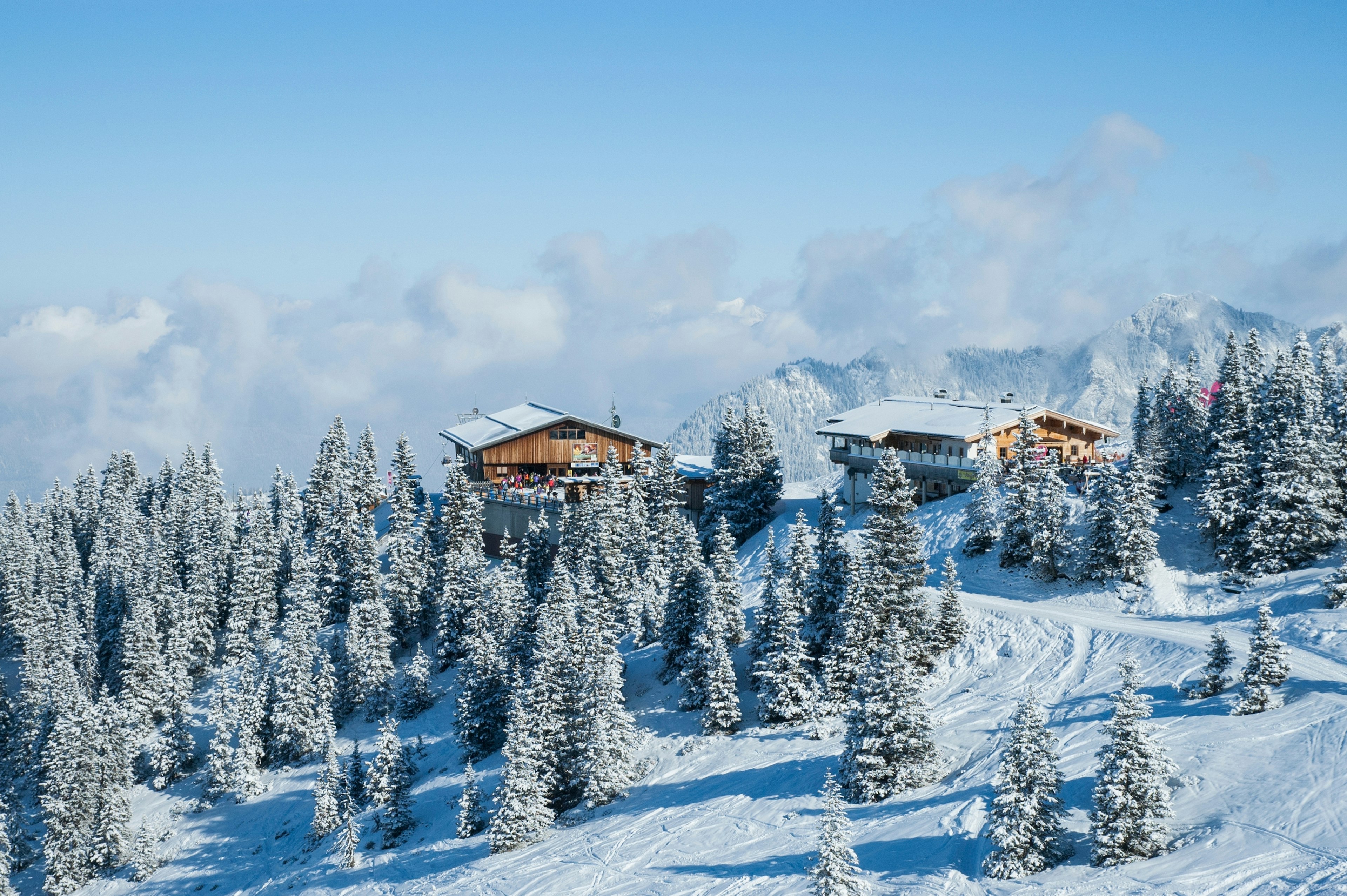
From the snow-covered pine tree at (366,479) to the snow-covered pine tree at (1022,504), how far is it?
174 ft

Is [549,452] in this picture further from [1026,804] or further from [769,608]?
[1026,804]

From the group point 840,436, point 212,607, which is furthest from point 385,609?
point 840,436

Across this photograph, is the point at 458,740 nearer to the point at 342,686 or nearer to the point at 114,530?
the point at 342,686

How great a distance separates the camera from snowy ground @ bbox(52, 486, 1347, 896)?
25141mm

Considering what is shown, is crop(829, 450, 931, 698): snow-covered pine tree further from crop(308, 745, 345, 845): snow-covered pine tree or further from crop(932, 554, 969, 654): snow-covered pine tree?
crop(308, 745, 345, 845): snow-covered pine tree

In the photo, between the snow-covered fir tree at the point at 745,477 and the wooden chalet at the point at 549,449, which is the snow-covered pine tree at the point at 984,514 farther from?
the wooden chalet at the point at 549,449

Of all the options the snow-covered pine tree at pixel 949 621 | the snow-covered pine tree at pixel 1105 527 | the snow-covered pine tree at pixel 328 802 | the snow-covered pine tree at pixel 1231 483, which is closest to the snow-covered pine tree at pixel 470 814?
the snow-covered pine tree at pixel 328 802

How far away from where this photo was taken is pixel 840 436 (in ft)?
242

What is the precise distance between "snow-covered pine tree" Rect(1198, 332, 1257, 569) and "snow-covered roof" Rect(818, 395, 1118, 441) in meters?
11.9

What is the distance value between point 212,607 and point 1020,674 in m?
58.8

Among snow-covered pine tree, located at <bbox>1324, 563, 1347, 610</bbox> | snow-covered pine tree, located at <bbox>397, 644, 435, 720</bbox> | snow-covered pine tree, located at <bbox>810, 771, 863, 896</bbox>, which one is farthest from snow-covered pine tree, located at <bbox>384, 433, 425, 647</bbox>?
snow-covered pine tree, located at <bbox>1324, 563, 1347, 610</bbox>

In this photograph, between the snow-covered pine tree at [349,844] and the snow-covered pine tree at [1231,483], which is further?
the snow-covered pine tree at [1231,483]

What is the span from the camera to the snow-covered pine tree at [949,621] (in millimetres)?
43250

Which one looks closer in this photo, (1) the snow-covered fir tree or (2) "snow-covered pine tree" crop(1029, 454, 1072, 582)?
(2) "snow-covered pine tree" crop(1029, 454, 1072, 582)
